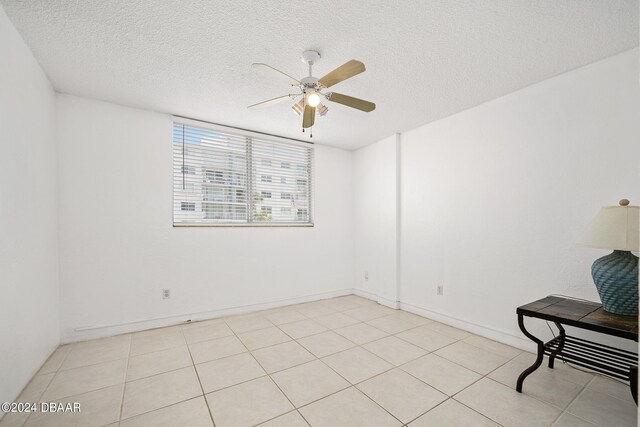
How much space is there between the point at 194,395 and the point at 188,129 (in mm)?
2928

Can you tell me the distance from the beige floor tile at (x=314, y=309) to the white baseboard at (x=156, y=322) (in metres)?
0.15

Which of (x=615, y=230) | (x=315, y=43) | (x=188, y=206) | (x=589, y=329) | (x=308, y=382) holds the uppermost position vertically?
(x=315, y=43)

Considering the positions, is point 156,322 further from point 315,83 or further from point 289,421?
point 315,83

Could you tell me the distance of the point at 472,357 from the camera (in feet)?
8.00

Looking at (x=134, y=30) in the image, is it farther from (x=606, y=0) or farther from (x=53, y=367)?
(x=606, y=0)

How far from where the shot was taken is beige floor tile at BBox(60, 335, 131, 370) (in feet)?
7.68

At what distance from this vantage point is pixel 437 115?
328cm

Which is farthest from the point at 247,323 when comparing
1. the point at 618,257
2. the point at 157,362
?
the point at 618,257

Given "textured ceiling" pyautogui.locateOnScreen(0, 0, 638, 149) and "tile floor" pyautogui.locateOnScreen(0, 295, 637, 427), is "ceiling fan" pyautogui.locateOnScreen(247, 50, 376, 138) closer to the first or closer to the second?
"textured ceiling" pyautogui.locateOnScreen(0, 0, 638, 149)

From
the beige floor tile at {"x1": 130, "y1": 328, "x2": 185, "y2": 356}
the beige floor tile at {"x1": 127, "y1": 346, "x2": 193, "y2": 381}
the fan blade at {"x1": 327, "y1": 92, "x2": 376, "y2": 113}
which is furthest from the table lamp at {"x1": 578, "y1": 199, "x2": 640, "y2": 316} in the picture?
the beige floor tile at {"x1": 130, "y1": 328, "x2": 185, "y2": 356}

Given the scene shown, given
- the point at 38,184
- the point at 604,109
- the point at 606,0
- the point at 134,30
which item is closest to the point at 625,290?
the point at 604,109

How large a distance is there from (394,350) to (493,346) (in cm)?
99

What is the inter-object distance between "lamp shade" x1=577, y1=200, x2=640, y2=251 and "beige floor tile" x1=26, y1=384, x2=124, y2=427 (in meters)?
3.25

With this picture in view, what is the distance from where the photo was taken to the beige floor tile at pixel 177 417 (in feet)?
5.32
